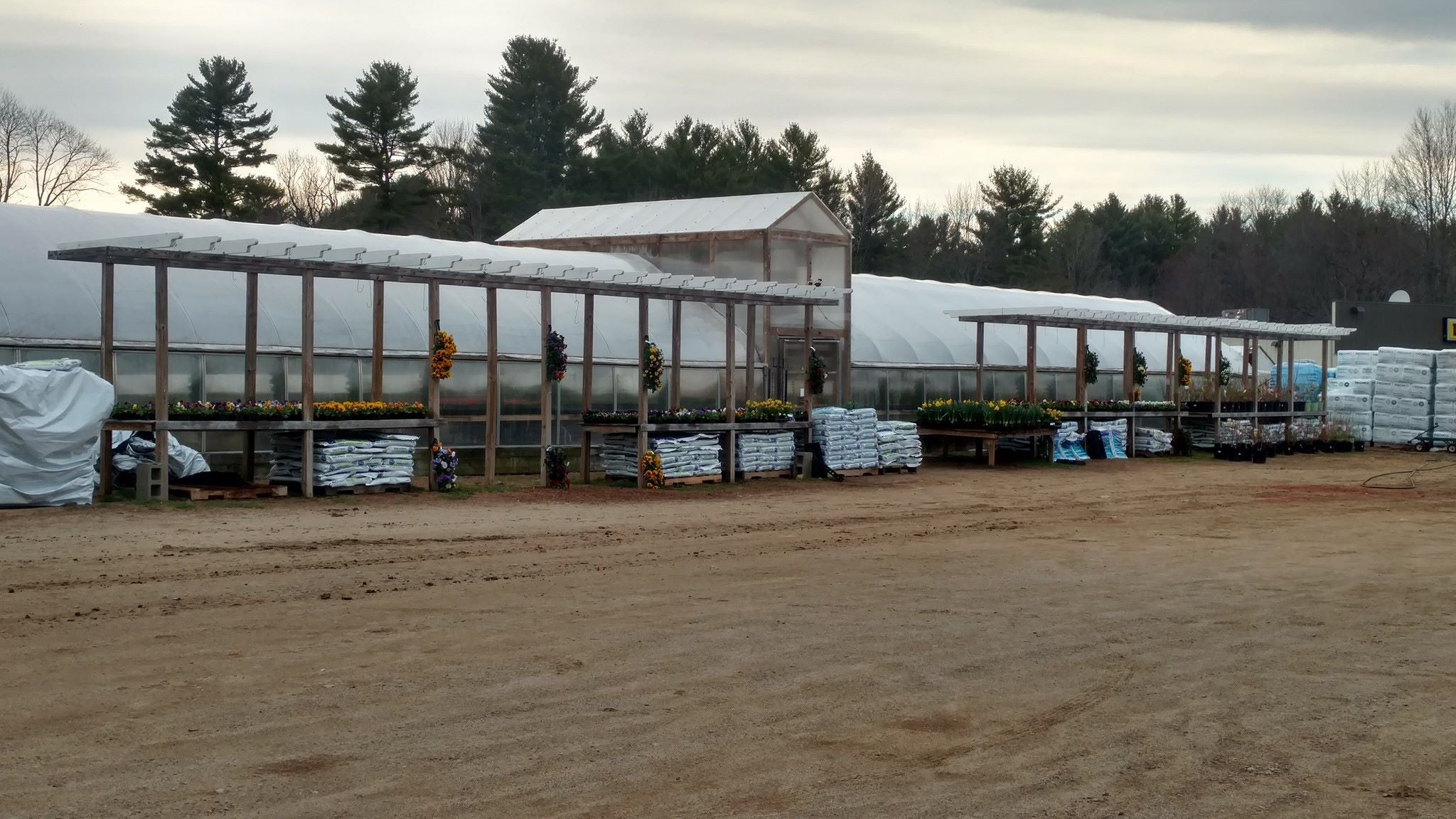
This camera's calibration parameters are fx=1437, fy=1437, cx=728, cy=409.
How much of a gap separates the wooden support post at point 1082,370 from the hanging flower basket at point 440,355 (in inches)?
631

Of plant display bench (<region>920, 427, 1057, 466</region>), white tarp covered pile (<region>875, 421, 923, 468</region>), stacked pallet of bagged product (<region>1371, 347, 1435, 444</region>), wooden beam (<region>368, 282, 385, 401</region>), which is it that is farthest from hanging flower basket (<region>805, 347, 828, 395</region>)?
stacked pallet of bagged product (<region>1371, 347, 1435, 444</region>)

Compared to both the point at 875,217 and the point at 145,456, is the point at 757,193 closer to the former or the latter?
the point at 875,217

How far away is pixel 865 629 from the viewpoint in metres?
10.3

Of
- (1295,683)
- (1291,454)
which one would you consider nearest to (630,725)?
(1295,683)

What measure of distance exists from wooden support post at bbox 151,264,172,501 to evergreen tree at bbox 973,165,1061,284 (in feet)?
181

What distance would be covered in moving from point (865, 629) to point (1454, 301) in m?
64.1

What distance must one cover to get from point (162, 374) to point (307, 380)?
1.86m

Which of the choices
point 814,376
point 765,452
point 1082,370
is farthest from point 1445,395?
point 765,452

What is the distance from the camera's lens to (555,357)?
21.5m

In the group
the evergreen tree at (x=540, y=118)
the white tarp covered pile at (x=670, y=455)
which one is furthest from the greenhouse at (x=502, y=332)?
the evergreen tree at (x=540, y=118)

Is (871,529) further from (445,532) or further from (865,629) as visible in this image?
(865,629)

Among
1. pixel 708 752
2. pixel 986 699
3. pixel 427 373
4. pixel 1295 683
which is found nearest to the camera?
pixel 708 752

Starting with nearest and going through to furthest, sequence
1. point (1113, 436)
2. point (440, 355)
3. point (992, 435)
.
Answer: point (440, 355)
point (992, 435)
point (1113, 436)

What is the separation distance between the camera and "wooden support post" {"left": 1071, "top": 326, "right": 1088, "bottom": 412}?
31.3 m
